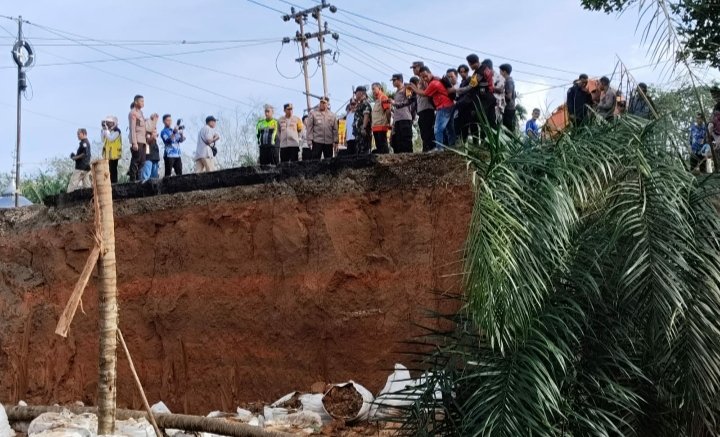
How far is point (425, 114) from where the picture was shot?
13.2 meters

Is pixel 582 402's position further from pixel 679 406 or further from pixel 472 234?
pixel 472 234

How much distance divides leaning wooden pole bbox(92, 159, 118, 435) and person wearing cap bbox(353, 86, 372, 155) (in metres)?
6.51

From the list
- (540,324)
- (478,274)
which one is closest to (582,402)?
(540,324)

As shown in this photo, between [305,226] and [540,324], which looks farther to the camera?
[305,226]

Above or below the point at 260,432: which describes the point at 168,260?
above

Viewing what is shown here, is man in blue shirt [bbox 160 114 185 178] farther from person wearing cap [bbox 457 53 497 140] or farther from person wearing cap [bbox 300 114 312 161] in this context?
person wearing cap [bbox 457 53 497 140]

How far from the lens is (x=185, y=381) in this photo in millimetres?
14484

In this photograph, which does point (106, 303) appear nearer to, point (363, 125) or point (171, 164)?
point (363, 125)

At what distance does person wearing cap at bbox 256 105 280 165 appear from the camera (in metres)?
16.3

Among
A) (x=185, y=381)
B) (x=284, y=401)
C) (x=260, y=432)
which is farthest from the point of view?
(x=185, y=381)

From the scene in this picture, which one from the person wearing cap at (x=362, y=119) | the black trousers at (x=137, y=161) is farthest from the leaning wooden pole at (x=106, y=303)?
the black trousers at (x=137, y=161)

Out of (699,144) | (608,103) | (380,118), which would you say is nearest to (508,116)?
(380,118)

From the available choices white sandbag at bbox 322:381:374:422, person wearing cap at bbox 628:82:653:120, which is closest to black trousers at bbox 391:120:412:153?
white sandbag at bbox 322:381:374:422

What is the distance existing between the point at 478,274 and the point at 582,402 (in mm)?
1368
